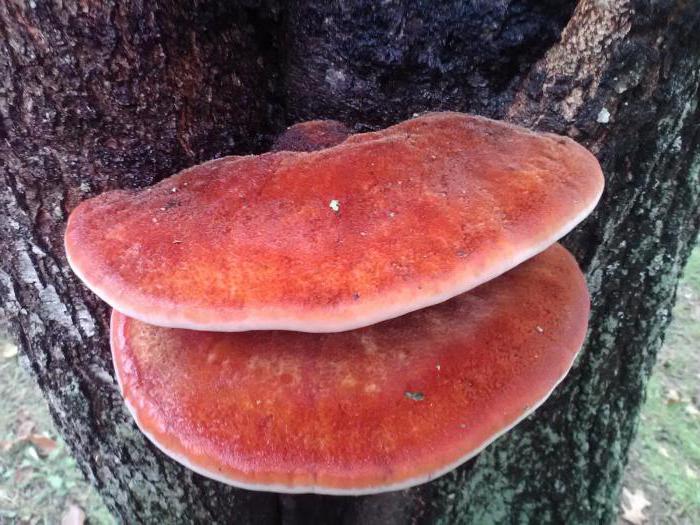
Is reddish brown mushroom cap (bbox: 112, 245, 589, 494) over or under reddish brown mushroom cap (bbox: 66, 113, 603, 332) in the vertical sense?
under

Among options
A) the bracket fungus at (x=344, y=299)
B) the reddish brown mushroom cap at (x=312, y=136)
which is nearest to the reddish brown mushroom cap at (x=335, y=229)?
the bracket fungus at (x=344, y=299)

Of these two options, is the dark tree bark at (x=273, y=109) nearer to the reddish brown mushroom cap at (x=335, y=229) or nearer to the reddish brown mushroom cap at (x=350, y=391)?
the reddish brown mushroom cap at (x=335, y=229)

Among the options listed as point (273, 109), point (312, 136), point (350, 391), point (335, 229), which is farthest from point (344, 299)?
point (273, 109)

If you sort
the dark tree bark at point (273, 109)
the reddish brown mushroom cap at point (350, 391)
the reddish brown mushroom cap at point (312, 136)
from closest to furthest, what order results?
the reddish brown mushroom cap at point (350, 391)
the dark tree bark at point (273, 109)
the reddish brown mushroom cap at point (312, 136)

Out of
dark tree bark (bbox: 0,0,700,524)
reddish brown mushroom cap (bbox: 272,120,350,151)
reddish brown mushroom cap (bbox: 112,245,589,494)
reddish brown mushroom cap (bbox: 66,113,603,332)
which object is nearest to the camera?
reddish brown mushroom cap (bbox: 66,113,603,332)

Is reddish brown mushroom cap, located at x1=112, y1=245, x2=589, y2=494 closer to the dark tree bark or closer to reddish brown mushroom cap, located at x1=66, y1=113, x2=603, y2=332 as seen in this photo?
reddish brown mushroom cap, located at x1=66, y1=113, x2=603, y2=332

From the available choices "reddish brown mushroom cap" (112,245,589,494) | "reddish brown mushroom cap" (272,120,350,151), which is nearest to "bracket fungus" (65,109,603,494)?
"reddish brown mushroom cap" (112,245,589,494)

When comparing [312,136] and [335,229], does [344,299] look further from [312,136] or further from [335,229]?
[312,136]
